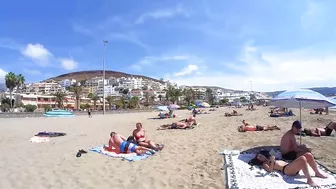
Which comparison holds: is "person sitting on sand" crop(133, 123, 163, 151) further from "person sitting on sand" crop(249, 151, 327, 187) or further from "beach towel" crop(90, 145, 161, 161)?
"person sitting on sand" crop(249, 151, 327, 187)

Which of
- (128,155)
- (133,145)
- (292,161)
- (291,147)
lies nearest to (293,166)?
(292,161)

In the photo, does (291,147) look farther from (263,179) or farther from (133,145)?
(133,145)

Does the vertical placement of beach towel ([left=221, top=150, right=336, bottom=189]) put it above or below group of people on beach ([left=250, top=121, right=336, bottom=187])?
below

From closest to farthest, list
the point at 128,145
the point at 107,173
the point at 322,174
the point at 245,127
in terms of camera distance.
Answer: the point at 322,174, the point at 107,173, the point at 128,145, the point at 245,127

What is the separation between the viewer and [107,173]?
5.71 meters

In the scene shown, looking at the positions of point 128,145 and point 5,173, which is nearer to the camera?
point 5,173

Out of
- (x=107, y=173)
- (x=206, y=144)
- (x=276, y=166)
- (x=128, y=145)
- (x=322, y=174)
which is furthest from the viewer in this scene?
(x=206, y=144)

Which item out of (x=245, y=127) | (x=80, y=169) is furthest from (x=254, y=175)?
(x=245, y=127)

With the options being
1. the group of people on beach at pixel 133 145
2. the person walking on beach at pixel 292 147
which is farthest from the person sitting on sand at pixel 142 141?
the person walking on beach at pixel 292 147

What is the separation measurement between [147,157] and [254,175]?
2871 mm

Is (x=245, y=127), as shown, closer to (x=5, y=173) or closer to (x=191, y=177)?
(x=191, y=177)

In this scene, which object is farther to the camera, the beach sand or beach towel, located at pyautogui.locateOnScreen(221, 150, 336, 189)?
the beach sand

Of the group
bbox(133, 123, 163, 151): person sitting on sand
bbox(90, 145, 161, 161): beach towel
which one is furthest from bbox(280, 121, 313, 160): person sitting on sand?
bbox(133, 123, 163, 151): person sitting on sand

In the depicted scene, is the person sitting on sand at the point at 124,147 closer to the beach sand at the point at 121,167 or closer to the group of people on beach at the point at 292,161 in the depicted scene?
the beach sand at the point at 121,167
